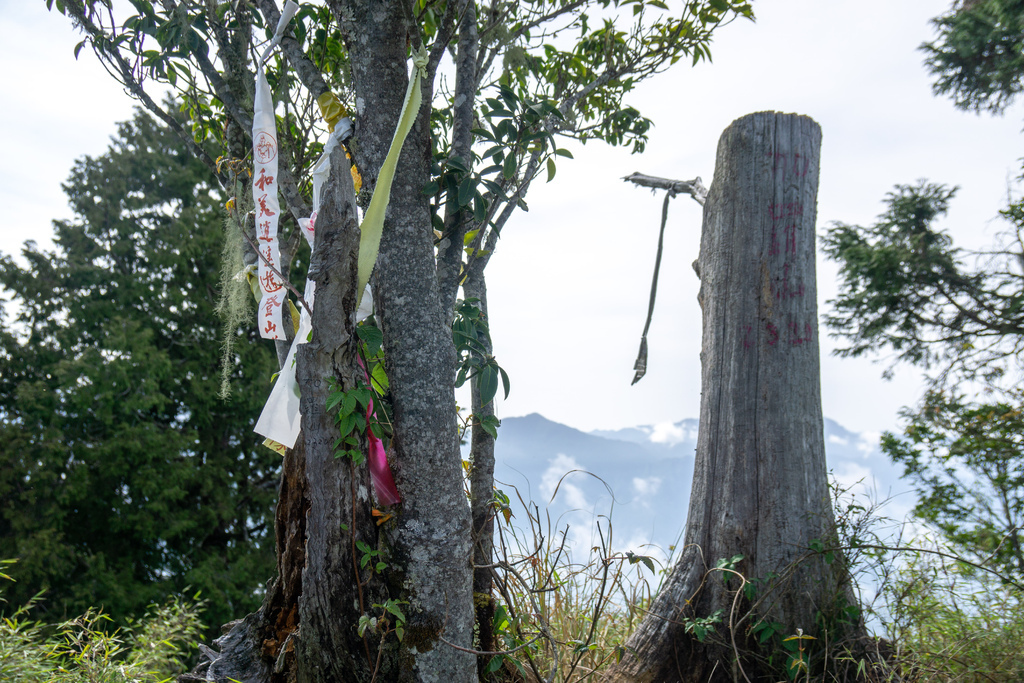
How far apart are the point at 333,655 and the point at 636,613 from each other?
5.30ft

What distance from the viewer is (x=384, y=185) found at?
175cm

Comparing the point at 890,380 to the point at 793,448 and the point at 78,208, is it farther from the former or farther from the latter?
the point at 78,208

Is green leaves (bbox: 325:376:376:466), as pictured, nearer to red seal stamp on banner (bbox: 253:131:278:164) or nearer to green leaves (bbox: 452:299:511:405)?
green leaves (bbox: 452:299:511:405)

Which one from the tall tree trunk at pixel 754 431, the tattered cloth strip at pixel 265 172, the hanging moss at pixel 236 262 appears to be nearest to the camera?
the tattered cloth strip at pixel 265 172

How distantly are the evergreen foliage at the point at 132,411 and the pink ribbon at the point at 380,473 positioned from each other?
6.40 m

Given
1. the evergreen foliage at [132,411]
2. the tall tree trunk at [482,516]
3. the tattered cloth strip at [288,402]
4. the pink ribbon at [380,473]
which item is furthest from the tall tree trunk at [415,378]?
the evergreen foliage at [132,411]

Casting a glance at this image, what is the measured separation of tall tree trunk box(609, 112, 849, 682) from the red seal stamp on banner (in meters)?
1.89

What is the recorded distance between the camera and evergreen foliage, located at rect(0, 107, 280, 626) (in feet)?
23.9

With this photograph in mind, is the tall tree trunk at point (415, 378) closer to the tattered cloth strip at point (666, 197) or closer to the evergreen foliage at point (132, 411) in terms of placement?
the tattered cloth strip at point (666, 197)

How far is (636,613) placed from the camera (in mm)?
2924

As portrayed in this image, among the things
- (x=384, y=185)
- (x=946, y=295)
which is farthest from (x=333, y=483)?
(x=946, y=295)

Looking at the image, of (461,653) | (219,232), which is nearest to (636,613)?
(461,653)

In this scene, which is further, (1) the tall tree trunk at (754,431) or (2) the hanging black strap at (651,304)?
(2) the hanging black strap at (651,304)

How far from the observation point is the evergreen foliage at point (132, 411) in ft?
23.9
